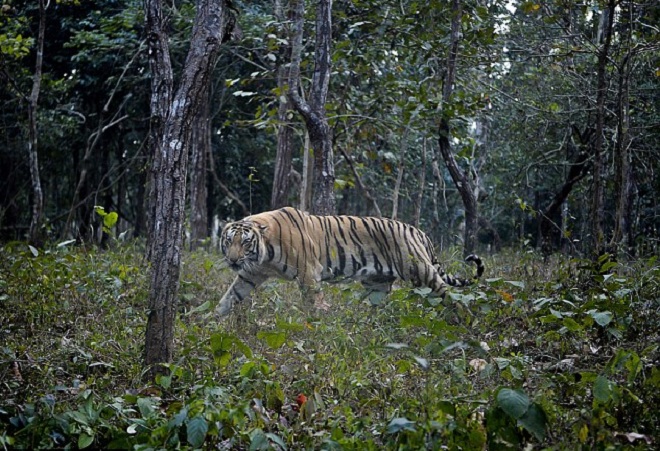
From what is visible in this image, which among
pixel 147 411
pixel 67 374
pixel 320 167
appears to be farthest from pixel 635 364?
pixel 320 167

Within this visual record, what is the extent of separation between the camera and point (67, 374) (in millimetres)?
4715

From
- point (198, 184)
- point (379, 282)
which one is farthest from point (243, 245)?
point (198, 184)

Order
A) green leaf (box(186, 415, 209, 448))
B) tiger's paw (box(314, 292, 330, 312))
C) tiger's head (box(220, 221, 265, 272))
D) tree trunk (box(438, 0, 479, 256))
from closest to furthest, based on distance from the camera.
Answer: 1. green leaf (box(186, 415, 209, 448))
2. tiger's paw (box(314, 292, 330, 312))
3. tiger's head (box(220, 221, 265, 272))
4. tree trunk (box(438, 0, 479, 256))

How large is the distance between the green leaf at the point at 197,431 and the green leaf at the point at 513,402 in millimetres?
1392

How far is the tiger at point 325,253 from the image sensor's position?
746 cm

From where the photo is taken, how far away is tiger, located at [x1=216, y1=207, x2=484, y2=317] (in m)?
7.46

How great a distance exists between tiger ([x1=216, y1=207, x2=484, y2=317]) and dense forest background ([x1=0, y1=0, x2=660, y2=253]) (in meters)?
0.92

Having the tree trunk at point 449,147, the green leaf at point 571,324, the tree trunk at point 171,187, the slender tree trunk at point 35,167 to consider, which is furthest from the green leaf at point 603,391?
the slender tree trunk at point 35,167

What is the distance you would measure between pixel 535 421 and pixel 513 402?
0.13 metres

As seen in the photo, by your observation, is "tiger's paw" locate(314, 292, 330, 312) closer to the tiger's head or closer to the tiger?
the tiger

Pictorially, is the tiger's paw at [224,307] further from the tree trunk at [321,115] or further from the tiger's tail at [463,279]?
the tiger's tail at [463,279]

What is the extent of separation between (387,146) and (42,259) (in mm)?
10987

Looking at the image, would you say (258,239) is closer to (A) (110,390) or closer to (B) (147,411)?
(A) (110,390)

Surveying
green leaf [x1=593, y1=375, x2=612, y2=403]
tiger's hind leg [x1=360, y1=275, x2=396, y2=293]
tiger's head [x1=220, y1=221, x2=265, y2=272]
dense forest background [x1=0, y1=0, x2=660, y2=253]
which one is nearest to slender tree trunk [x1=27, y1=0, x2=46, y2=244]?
dense forest background [x1=0, y1=0, x2=660, y2=253]
